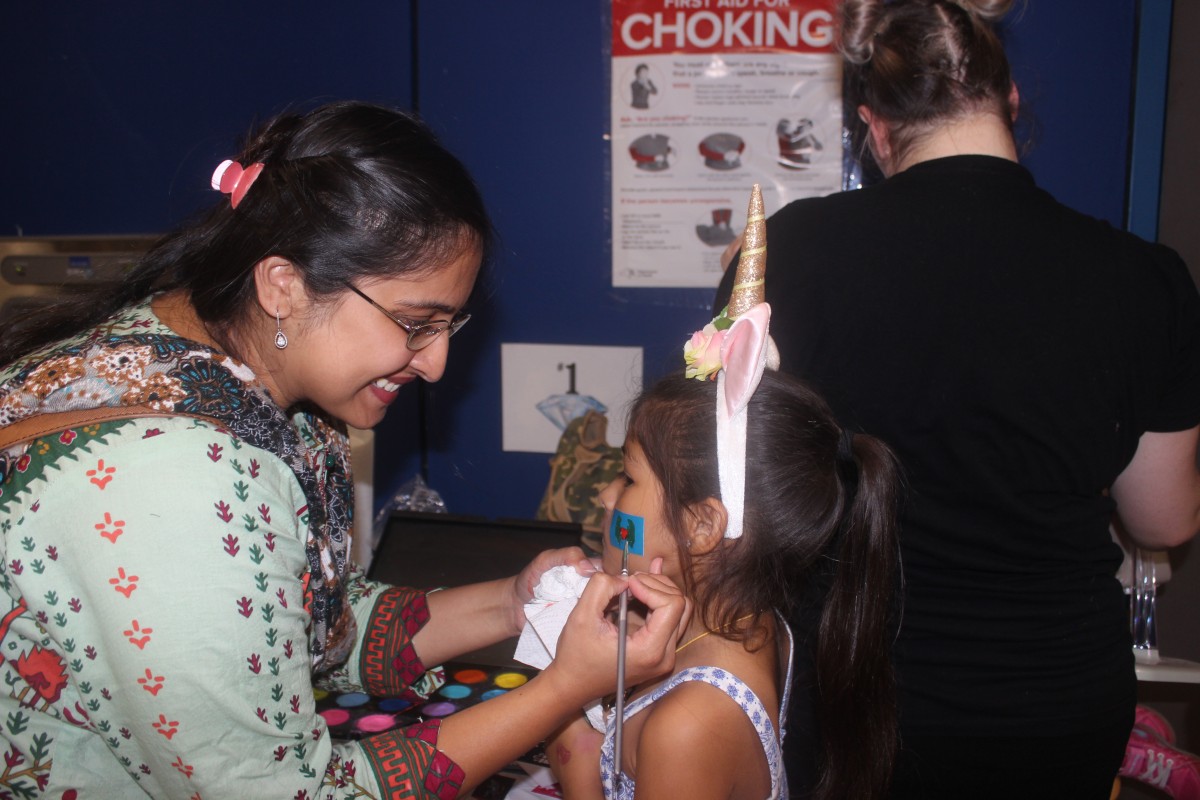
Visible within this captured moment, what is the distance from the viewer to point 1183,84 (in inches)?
67.9

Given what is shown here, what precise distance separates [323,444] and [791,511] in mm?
624

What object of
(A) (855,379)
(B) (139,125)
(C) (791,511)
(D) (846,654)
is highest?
(B) (139,125)

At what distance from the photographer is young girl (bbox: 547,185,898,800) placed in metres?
1.14

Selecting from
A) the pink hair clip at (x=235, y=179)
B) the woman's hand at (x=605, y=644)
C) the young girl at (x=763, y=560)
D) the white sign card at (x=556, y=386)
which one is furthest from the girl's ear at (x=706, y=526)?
the white sign card at (x=556, y=386)

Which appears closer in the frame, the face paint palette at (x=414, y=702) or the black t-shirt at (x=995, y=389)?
the black t-shirt at (x=995, y=389)

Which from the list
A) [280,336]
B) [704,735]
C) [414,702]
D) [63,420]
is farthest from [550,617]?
[63,420]

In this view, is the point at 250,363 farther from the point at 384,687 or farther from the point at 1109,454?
the point at 1109,454

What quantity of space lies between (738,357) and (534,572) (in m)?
0.46

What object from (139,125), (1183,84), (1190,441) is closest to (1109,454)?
(1190,441)

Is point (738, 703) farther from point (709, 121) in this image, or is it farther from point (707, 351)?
point (709, 121)

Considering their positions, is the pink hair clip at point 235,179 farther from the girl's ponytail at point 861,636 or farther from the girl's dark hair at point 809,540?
the girl's ponytail at point 861,636

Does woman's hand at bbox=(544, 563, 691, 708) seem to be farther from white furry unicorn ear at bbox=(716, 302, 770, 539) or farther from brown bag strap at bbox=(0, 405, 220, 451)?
brown bag strap at bbox=(0, 405, 220, 451)

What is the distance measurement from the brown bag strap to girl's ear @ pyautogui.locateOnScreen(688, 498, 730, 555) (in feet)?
2.01

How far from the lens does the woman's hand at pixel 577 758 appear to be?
1199 mm
